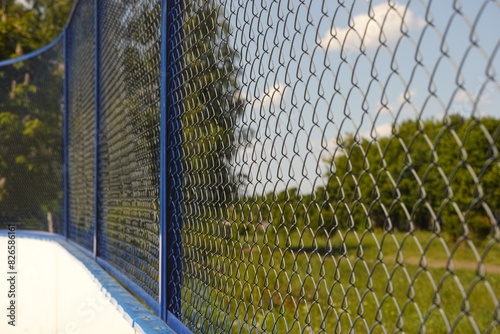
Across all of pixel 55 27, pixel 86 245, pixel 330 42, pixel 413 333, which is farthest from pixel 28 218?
pixel 55 27

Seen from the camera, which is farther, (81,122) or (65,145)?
(65,145)

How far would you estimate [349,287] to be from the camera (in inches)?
61.2

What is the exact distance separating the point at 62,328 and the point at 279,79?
3411mm

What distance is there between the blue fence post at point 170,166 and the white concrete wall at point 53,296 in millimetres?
245

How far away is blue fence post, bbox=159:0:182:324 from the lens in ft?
9.72

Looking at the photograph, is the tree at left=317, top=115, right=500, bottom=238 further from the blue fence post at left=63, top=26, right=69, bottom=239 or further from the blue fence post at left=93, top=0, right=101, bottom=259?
the blue fence post at left=63, top=26, right=69, bottom=239

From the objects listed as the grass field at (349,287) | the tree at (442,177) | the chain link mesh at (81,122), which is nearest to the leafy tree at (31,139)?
the chain link mesh at (81,122)

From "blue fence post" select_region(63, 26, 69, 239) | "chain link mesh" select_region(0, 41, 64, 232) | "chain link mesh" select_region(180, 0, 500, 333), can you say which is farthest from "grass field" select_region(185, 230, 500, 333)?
"chain link mesh" select_region(0, 41, 64, 232)

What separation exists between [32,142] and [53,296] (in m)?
3.74

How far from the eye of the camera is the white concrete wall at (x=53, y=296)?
3840 mm

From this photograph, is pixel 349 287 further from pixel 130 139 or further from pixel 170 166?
pixel 130 139

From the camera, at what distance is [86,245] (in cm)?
597

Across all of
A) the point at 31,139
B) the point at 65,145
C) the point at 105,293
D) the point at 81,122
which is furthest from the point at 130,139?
the point at 31,139

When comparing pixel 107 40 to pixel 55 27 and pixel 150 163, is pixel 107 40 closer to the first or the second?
pixel 150 163
